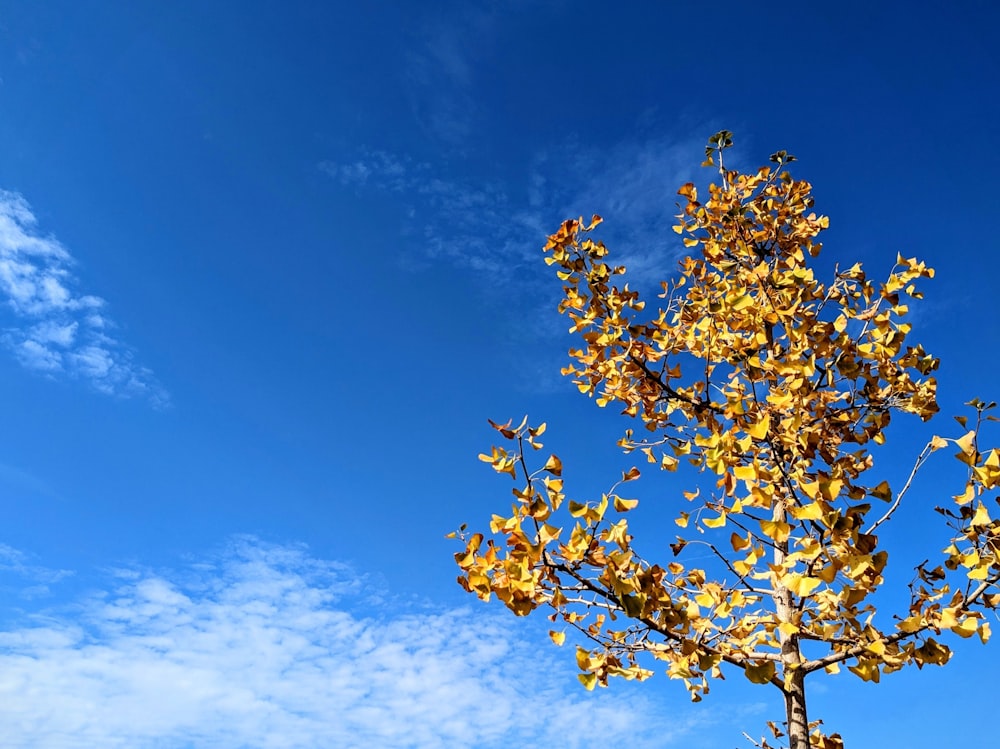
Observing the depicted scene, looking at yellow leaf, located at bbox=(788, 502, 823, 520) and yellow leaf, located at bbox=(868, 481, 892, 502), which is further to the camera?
yellow leaf, located at bbox=(868, 481, 892, 502)

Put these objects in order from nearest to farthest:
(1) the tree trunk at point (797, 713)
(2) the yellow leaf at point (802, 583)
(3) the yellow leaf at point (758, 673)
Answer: (2) the yellow leaf at point (802, 583) < (3) the yellow leaf at point (758, 673) < (1) the tree trunk at point (797, 713)

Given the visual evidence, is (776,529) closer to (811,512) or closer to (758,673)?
Result: (811,512)

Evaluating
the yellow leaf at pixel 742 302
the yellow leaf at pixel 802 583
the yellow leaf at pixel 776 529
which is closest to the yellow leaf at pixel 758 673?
the yellow leaf at pixel 802 583

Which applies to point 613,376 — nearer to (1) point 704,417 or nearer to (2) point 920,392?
(1) point 704,417

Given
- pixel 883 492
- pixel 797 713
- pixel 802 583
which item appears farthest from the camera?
pixel 797 713

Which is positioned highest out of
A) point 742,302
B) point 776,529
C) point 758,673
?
point 742,302

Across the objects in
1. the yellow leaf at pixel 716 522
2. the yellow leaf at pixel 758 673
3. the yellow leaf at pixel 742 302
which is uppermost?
the yellow leaf at pixel 742 302

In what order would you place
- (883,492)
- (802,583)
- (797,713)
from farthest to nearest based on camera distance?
(797,713) < (883,492) < (802,583)

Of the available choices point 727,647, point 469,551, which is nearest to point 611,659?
point 727,647

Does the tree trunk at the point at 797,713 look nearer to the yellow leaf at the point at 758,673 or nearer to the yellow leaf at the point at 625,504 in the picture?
the yellow leaf at the point at 758,673

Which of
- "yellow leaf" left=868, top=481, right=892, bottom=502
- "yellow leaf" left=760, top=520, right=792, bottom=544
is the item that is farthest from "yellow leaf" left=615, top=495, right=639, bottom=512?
"yellow leaf" left=868, top=481, right=892, bottom=502

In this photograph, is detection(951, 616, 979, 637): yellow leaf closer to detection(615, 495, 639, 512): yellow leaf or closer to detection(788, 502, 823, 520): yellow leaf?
detection(788, 502, 823, 520): yellow leaf

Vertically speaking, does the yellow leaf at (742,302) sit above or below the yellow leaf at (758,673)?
above

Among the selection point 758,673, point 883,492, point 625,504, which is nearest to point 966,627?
point 883,492
